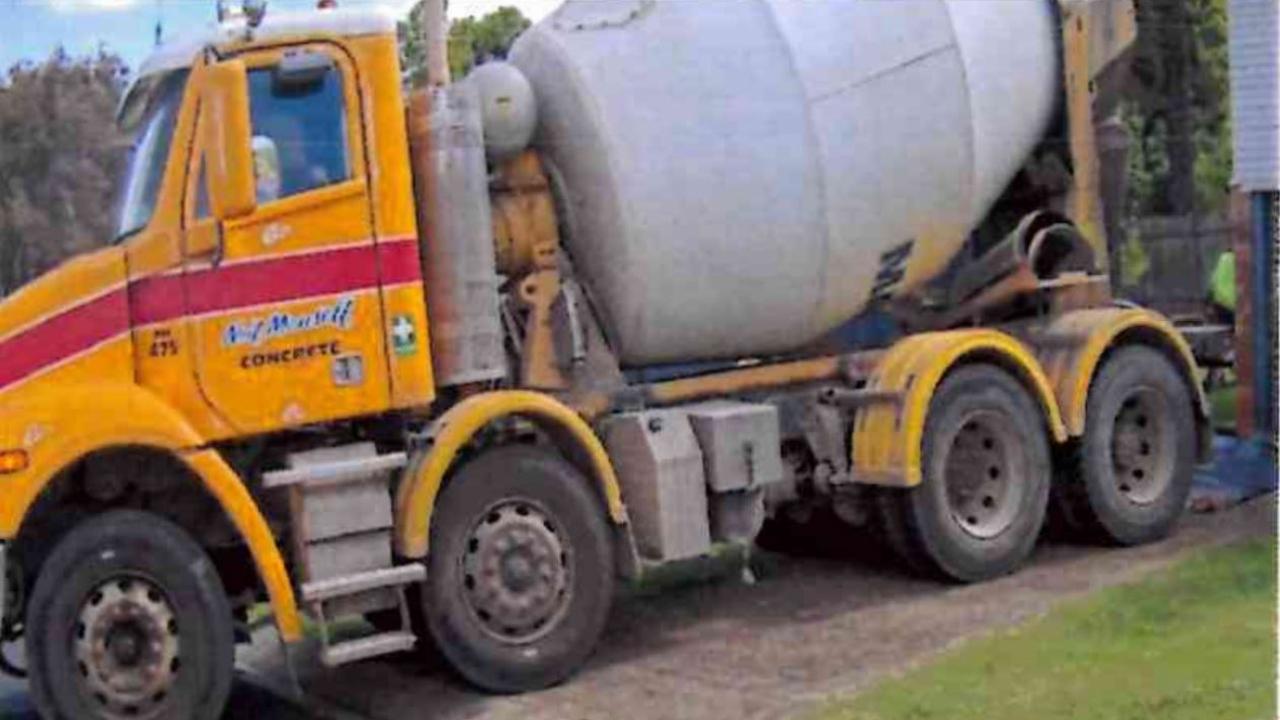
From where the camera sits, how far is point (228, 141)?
26.5 ft

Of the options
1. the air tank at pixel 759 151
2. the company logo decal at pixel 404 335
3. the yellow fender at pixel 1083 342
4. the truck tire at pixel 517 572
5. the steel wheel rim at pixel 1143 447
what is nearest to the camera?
the company logo decal at pixel 404 335

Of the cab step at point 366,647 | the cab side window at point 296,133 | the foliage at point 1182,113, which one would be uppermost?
the foliage at point 1182,113

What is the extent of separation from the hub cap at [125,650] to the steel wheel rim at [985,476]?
179 inches

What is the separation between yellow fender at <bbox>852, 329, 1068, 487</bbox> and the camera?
10203mm

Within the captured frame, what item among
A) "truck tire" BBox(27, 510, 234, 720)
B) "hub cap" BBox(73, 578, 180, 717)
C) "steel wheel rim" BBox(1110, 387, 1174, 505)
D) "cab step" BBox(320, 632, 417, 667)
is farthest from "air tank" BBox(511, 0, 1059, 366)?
"hub cap" BBox(73, 578, 180, 717)

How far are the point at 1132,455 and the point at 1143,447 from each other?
11 centimetres

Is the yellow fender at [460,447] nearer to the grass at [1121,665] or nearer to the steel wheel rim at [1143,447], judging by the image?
the grass at [1121,665]

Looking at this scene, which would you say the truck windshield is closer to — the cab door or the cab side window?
the cab door

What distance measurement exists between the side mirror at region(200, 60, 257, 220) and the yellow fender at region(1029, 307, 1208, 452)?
5.08 metres

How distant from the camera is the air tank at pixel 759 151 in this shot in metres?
9.46

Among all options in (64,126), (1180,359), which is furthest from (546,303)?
(1180,359)

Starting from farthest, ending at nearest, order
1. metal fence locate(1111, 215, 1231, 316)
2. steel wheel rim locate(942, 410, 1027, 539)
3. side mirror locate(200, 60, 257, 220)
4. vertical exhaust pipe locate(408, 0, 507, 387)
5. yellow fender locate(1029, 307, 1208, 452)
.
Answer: metal fence locate(1111, 215, 1231, 316) < yellow fender locate(1029, 307, 1208, 452) < steel wheel rim locate(942, 410, 1027, 539) < vertical exhaust pipe locate(408, 0, 507, 387) < side mirror locate(200, 60, 257, 220)

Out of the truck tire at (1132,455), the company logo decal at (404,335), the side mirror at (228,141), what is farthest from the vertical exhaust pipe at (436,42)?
the truck tire at (1132,455)

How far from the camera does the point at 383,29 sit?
859cm
